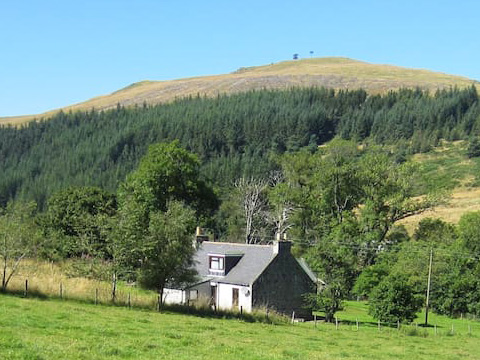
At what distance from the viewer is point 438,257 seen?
61031 mm

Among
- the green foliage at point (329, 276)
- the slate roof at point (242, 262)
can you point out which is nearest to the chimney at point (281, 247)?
the slate roof at point (242, 262)

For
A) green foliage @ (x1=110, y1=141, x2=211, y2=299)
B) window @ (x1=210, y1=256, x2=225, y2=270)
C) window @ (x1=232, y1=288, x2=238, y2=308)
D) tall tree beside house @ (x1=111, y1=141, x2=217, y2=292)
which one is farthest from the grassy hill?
tall tree beside house @ (x1=111, y1=141, x2=217, y2=292)

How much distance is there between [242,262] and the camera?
5112cm

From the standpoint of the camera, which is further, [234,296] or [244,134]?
[244,134]

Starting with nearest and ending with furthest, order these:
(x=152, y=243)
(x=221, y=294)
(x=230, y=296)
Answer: (x=152, y=243)
(x=230, y=296)
(x=221, y=294)

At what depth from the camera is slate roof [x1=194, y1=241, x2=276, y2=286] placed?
48344 mm

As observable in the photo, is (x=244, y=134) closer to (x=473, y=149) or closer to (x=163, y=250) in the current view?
(x=473, y=149)

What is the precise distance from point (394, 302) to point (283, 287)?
28.5 ft

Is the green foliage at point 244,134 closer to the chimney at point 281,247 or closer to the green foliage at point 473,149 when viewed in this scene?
the green foliage at point 473,149

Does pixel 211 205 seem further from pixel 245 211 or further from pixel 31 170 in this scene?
pixel 31 170

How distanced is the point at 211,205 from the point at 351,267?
25840mm

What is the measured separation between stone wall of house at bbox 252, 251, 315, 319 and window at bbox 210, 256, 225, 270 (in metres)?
4.63

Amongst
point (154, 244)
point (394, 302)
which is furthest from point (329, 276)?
point (154, 244)

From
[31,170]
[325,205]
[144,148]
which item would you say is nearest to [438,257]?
[325,205]
